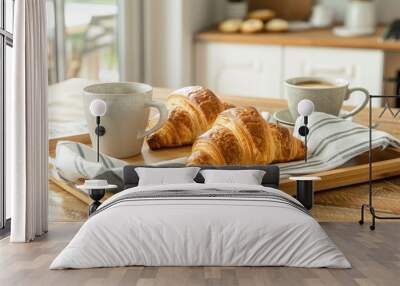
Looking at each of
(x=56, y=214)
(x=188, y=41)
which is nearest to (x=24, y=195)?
(x=56, y=214)

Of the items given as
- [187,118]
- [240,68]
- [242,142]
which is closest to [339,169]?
[242,142]

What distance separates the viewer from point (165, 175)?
1.83 metres

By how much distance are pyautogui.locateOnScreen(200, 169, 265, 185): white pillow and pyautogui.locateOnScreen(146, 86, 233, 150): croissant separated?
31 cm

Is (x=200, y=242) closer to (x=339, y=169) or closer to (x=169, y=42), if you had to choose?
(x=339, y=169)

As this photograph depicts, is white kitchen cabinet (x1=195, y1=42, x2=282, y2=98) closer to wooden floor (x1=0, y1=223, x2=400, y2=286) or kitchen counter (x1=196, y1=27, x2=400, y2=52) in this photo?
kitchen counter (x1=196, y1=27, x2=400, y2=52)

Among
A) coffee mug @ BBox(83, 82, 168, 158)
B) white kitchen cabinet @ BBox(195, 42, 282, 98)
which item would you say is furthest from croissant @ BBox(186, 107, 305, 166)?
white kitchen cabinet @ BBox(195, 42, 282, 98)

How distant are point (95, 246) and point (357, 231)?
57 cm

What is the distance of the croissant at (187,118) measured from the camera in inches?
83.4

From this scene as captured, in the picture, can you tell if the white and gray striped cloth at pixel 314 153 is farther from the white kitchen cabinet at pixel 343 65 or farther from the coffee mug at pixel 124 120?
the white kitchen cabinet at pixel 343 65

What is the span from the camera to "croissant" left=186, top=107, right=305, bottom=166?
6.27ft

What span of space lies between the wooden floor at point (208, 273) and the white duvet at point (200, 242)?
→ 0.05 feet

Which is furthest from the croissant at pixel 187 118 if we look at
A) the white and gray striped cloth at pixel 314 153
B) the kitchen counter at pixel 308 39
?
the kitchen counter at pixel 308 39

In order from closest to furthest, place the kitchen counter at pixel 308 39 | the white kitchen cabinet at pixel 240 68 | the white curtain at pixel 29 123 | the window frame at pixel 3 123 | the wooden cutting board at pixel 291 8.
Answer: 1. the white curtain at pixel 29 123
2. the window frame at pixel 3 123
3. the kitchen counter at pixel 308 39
4. the white kitchen cabinet at pixel 240 68
5. the wooden cutting board at pixel 291 8

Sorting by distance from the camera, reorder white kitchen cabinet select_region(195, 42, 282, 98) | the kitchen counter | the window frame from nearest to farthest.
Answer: the window frame, the kitchen counter, white kitchen cabinet select_region(195, 42, 282, 98)
